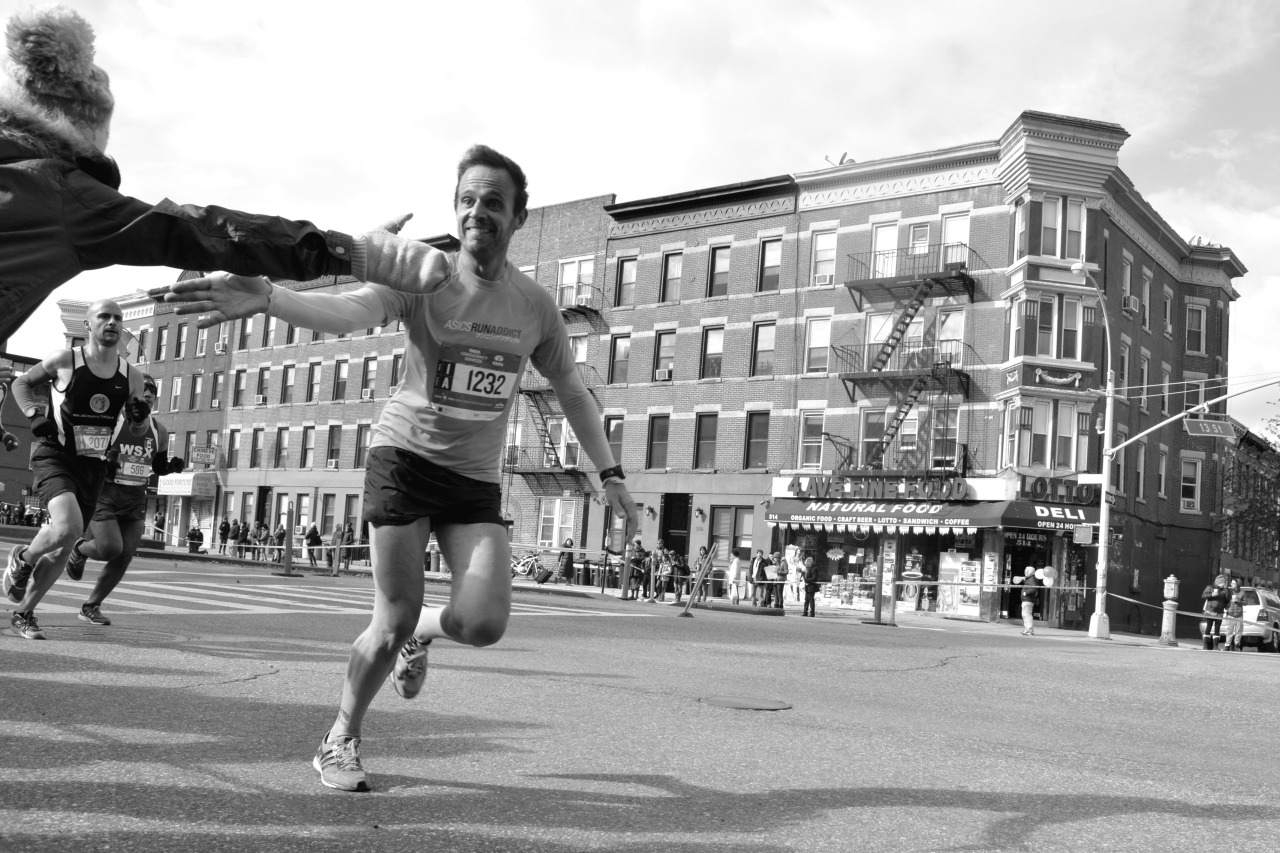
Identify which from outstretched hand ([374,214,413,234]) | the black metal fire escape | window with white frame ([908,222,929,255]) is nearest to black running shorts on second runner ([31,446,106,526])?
outstretched hand ([374,214,413,234])

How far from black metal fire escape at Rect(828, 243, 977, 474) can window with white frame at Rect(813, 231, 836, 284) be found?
3.37ft

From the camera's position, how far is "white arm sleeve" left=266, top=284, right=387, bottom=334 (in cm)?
347

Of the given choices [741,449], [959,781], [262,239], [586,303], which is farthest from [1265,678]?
[586,303]

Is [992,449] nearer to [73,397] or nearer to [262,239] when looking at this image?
[73,397]

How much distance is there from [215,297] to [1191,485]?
47.2m

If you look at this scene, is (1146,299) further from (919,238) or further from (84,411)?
(84,411)

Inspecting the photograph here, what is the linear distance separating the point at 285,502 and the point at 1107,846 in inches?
2255

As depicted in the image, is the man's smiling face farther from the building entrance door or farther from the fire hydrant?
the building entrance door

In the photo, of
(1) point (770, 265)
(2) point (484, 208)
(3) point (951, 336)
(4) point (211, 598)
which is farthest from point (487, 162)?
(1) point (770, 265)

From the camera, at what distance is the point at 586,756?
4.79m

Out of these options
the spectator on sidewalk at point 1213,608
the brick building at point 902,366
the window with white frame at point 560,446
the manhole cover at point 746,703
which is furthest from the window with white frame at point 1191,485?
the manhole cover at point 746,703

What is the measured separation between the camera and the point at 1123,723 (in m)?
7.61

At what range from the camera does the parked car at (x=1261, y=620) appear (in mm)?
27469

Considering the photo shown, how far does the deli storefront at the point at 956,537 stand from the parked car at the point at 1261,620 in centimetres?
476
